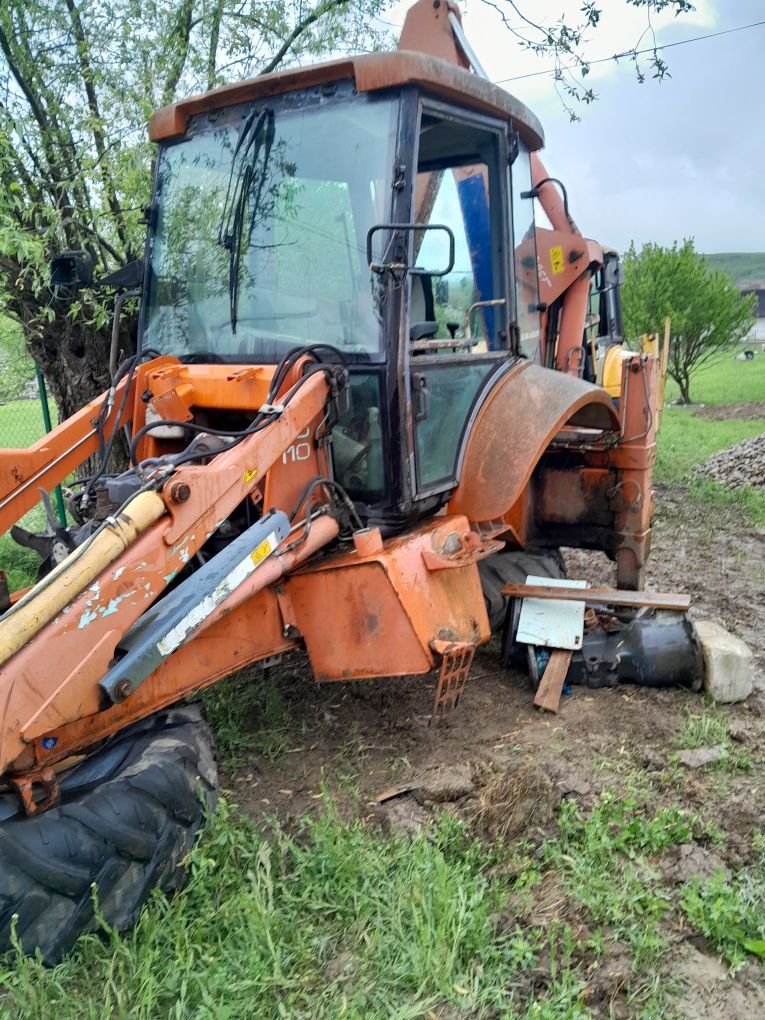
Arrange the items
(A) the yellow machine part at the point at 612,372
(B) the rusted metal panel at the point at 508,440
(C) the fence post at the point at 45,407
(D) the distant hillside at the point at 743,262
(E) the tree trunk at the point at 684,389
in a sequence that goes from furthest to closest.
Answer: (D) the distant hillside at the point at 743,262, (E) the tree trunk at the point at 684,389, (A) the yellow machine part at the point at 612,372, (C) the fence post at the point at 45,407, (B) the rusted metal panel at the point at 508,440

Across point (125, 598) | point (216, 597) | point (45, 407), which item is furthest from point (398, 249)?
point (45, 407)

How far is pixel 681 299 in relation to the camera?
18750mm

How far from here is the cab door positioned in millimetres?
3418

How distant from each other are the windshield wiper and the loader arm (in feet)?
2.70

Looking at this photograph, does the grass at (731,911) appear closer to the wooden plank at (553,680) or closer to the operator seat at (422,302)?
the wooden plank at (553,680)

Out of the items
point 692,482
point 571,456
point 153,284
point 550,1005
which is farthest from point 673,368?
point 550,1005

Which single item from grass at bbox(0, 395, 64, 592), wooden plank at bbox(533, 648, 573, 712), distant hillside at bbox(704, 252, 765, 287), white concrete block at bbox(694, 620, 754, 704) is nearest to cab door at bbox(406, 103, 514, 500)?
wooden plank at bbox(533, 648, 573, 712)

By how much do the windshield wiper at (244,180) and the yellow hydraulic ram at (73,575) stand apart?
123 cm

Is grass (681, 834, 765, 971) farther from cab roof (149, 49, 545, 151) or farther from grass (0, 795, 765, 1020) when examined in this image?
cab roof (149, 49, 545, 151)

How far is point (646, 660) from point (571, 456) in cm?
126

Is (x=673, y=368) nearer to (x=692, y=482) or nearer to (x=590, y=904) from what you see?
(x=692, y=482)

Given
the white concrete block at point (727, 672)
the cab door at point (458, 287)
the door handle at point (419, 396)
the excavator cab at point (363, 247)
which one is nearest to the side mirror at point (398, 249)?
the excavator cab at point (363, 247)

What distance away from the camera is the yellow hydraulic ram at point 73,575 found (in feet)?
7.28

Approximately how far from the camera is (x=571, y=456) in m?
4.66
